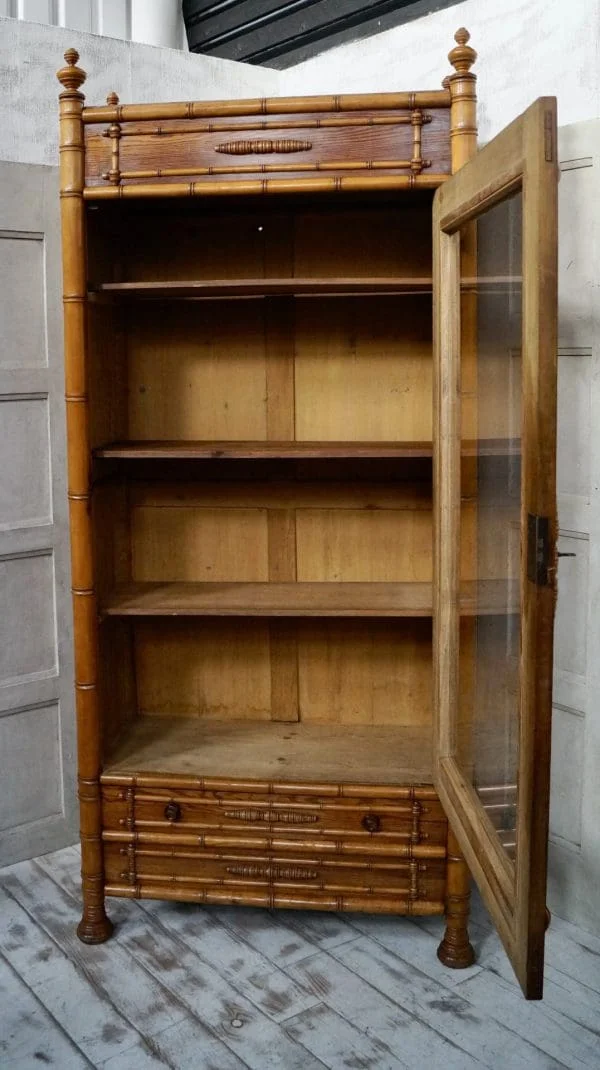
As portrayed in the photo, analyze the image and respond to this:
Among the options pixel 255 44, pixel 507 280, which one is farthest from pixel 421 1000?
pixel 255 44

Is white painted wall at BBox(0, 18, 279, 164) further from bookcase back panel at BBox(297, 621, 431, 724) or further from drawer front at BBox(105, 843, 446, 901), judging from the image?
drawer front at BBox(105, 843, 446, 901)

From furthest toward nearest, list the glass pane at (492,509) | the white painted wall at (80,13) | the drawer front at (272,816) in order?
1. the white painted wall at (80,13)
2. the drawer front at (272,816)
3. the glass pane at (492,509)

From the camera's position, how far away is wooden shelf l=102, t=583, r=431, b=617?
2.74 m

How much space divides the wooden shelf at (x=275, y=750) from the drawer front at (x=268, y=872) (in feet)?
0.69

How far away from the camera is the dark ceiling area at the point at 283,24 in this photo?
3033 mm

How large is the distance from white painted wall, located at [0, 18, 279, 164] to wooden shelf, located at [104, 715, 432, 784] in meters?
1.77

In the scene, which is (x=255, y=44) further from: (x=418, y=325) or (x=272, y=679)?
(x=272, y=679)

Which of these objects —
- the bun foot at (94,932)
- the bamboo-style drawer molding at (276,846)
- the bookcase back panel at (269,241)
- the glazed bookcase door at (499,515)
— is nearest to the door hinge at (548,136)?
the glazed bookcase door at (499,515)

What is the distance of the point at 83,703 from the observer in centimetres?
275

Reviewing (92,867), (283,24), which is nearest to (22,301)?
(283,24)

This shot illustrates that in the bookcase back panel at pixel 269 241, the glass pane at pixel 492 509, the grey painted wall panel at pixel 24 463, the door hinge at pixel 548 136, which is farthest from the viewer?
the grey painted wall panel at pixel 24 463

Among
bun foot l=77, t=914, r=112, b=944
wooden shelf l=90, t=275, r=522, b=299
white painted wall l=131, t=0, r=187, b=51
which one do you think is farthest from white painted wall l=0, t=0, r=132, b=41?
bun foot l=77, t=914, r=112, b=944

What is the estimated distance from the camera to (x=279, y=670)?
318 centimetres

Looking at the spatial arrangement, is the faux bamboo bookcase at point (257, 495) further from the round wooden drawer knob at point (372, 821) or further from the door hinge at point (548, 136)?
the door hinge at point (548, 136)
